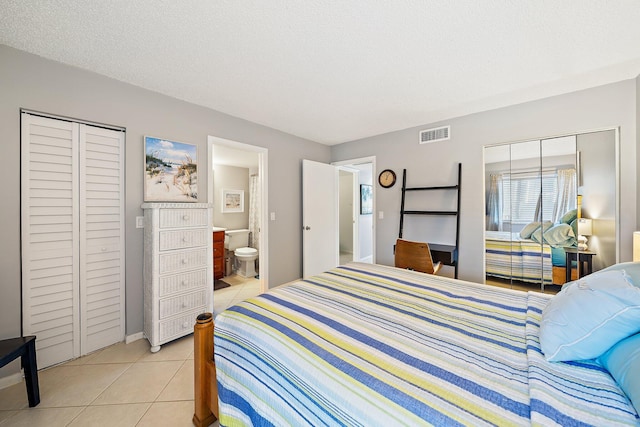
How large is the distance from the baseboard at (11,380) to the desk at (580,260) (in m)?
4.65

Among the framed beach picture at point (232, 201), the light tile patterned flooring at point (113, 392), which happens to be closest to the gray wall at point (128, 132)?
the light tile patterned flooring at point (113, 392)

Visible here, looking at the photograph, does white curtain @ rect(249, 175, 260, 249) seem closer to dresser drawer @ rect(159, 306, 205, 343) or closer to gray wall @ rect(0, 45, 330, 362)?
gray wall @ rect(0, 45, 330, 362)

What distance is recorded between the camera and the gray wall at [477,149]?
2146 millimetres

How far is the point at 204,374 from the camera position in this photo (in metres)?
1.33

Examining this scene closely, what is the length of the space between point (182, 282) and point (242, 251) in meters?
2.06

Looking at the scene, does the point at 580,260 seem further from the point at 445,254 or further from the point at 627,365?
the point at 627,365

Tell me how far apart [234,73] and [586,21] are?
7.95 feet

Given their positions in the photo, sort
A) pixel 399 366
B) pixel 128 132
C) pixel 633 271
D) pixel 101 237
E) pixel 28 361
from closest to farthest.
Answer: pixel 399 366 < pixel 633 271 < pixel 28 361 < pixel 101 237 < pixel 128 132

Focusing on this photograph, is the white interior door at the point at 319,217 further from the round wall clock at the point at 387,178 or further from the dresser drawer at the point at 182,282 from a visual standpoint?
the dresser drawer at the point at 182,282

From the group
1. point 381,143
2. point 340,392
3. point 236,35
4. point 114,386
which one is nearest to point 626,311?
point 340,392

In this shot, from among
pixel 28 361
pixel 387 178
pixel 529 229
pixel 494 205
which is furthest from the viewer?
pixel 387 178

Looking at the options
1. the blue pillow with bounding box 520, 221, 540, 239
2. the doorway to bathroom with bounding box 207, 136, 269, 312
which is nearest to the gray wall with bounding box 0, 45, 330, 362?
the doorway to bathroom with bounding box 207, 136, 269, 312

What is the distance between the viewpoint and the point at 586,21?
1472 mm

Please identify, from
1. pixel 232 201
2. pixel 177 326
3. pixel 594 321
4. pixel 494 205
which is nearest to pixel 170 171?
pixel 177 326
